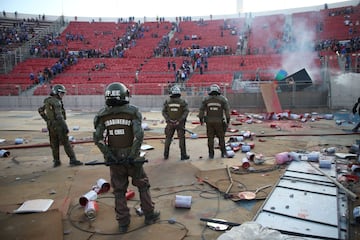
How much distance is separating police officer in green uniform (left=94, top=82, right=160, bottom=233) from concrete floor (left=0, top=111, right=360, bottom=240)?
14.9 inches

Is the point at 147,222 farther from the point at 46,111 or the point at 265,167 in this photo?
the point at 46,111

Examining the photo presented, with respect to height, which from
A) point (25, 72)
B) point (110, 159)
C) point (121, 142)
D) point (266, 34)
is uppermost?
point (266, 34)

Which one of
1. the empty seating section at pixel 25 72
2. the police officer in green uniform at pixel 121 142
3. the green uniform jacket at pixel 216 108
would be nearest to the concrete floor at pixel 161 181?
the police officer in green uniform at pixel 121 142

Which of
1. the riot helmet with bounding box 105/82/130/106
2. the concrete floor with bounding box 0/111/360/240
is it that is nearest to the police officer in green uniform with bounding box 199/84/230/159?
the concrete floor with bounding box 0/111/360/240

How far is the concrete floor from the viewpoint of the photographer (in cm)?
424

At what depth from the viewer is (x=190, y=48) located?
1300 inches

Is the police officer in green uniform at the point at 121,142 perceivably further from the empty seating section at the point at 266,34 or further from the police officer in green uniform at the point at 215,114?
the empty seating section at the point at 266,34

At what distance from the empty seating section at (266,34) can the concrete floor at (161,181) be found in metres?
22.3

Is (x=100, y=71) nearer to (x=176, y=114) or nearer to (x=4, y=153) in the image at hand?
(x=4, y=153)

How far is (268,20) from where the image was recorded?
39.1 m

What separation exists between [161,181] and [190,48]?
93.2 ft

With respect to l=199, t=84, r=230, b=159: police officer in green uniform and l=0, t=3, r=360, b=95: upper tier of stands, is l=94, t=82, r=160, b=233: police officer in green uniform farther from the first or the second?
l=0, t=3, r=360, b=95: upper tier of stands

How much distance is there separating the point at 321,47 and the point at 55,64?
83.9 ft

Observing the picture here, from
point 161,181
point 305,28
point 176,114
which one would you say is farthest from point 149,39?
point 161,181
